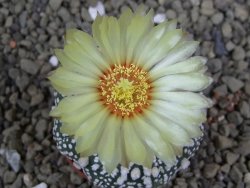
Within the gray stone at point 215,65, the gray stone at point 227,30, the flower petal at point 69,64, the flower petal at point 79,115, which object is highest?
the gray stone at point 227,30

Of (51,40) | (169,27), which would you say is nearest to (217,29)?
(51,40)

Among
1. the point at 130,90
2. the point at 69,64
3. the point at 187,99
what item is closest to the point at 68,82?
the point at 69,64

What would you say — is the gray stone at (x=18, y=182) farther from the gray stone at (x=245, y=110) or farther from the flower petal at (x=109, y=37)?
the gray stone at (x=245, y=110)

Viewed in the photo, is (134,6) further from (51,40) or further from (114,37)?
(114,37)

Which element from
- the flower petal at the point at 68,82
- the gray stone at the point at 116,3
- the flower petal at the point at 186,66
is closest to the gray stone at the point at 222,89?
the gray stone at the point at 116,3

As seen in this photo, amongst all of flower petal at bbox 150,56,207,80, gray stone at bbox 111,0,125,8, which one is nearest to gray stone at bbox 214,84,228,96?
gray stone at bbox 111,0,125,8
